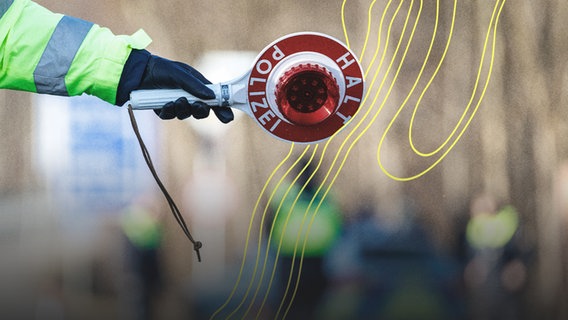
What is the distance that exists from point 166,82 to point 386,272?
129 cm

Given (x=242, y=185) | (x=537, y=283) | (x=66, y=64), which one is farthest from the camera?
(x=537, y=283)

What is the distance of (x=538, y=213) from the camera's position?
104 inches

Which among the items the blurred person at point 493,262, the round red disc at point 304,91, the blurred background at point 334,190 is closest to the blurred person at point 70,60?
the round red disc at point 304,91

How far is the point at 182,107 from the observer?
4.95 ft

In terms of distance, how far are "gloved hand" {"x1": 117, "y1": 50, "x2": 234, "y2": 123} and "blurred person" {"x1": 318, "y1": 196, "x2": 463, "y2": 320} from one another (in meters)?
1.12

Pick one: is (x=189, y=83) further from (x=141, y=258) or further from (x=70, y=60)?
(x=141, y=258)

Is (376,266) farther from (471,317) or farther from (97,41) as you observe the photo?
(97,41)

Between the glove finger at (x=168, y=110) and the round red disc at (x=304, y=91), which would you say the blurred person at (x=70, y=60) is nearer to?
the glove finger at (x=168, y=110)

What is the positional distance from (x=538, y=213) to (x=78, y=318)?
1.57 m

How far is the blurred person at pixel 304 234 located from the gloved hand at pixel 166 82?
3.30ft

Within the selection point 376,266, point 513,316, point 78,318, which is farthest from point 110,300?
point 513,316

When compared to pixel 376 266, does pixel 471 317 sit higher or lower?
lower

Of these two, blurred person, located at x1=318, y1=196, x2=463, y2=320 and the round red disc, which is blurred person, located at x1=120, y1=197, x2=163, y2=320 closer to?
blurred person, located at x1=318, y1=196, x2=463, y2=320

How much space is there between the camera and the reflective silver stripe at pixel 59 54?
1.48 meters
